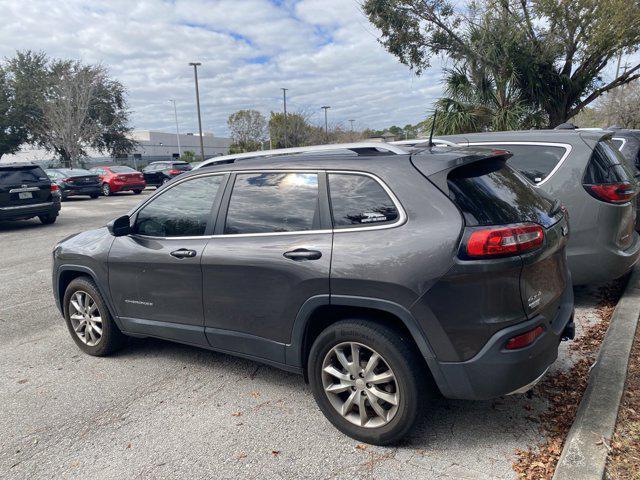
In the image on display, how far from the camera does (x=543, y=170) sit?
5000mm

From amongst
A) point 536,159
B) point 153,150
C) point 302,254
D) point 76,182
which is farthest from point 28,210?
point 153,150

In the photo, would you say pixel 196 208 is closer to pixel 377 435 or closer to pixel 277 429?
pixel 277 429

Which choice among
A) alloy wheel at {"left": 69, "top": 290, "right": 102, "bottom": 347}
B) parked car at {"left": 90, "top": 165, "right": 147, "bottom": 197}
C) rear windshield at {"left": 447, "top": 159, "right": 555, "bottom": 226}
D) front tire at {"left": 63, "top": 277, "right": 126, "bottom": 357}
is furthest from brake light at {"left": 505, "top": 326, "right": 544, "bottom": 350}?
parked car at {"left": 90, "top": 165, "right": 147, "bottom": 197}

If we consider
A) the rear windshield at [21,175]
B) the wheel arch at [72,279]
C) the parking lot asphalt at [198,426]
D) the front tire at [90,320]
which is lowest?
the parking lot asphalt at [198,426]

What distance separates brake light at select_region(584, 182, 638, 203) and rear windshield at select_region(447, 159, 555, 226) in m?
1.72

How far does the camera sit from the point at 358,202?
3053 millimetres

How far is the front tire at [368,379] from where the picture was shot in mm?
2795

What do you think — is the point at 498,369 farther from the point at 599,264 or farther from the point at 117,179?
the point at 117,179

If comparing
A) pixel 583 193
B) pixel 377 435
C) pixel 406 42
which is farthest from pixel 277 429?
pixel 406 42

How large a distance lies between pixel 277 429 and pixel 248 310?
2.56 feet

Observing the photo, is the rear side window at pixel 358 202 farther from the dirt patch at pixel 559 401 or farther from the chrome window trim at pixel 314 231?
the dirt patch at pixel 559 401

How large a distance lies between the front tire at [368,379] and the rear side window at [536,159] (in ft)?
9.59

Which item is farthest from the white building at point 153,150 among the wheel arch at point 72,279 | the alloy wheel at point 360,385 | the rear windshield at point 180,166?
the alloy wheel at point 360,385

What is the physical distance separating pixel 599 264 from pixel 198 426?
381 cm
